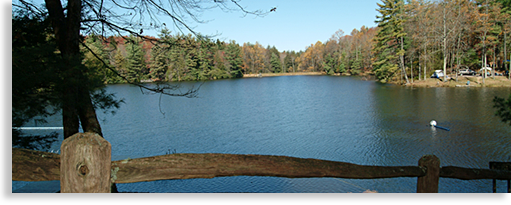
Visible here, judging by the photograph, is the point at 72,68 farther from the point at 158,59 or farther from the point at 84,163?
the point at 158,59

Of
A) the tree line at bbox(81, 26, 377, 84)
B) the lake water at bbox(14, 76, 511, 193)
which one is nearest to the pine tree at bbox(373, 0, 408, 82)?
the lake water at bbox(14, 76, 511, 193)

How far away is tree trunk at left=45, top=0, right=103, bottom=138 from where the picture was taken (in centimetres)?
466

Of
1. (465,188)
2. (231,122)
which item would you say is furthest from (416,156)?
(231,122)

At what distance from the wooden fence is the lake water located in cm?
452

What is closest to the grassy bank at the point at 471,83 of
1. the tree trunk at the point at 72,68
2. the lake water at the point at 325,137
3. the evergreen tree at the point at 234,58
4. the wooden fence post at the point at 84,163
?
the lake water at the point at 325,137

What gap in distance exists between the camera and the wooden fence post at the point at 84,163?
1625 millimetres

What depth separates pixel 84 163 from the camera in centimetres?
163

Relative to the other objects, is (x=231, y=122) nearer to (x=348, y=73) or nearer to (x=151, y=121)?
(x=151, y=121)

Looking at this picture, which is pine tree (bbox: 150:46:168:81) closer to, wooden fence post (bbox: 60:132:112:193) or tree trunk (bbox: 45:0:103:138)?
tree trunk (bbox: 45:0:103:138)

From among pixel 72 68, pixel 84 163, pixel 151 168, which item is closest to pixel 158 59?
pixel 72 68

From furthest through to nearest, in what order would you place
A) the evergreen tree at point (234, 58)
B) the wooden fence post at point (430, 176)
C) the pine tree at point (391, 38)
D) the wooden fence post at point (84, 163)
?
the evergreen tree at point (234, 58) < the pine tree at point (391, 38) < the wooden fence post at point (430, 176) < the wooden fence post at point (84, 163)

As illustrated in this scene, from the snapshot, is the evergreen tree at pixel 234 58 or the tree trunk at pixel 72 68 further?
the evergreen tree at pixel 234 58

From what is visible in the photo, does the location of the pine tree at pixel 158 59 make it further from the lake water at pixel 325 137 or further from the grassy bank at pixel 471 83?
the grassy bank at pixel 471 83

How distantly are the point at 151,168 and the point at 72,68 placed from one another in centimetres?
347
